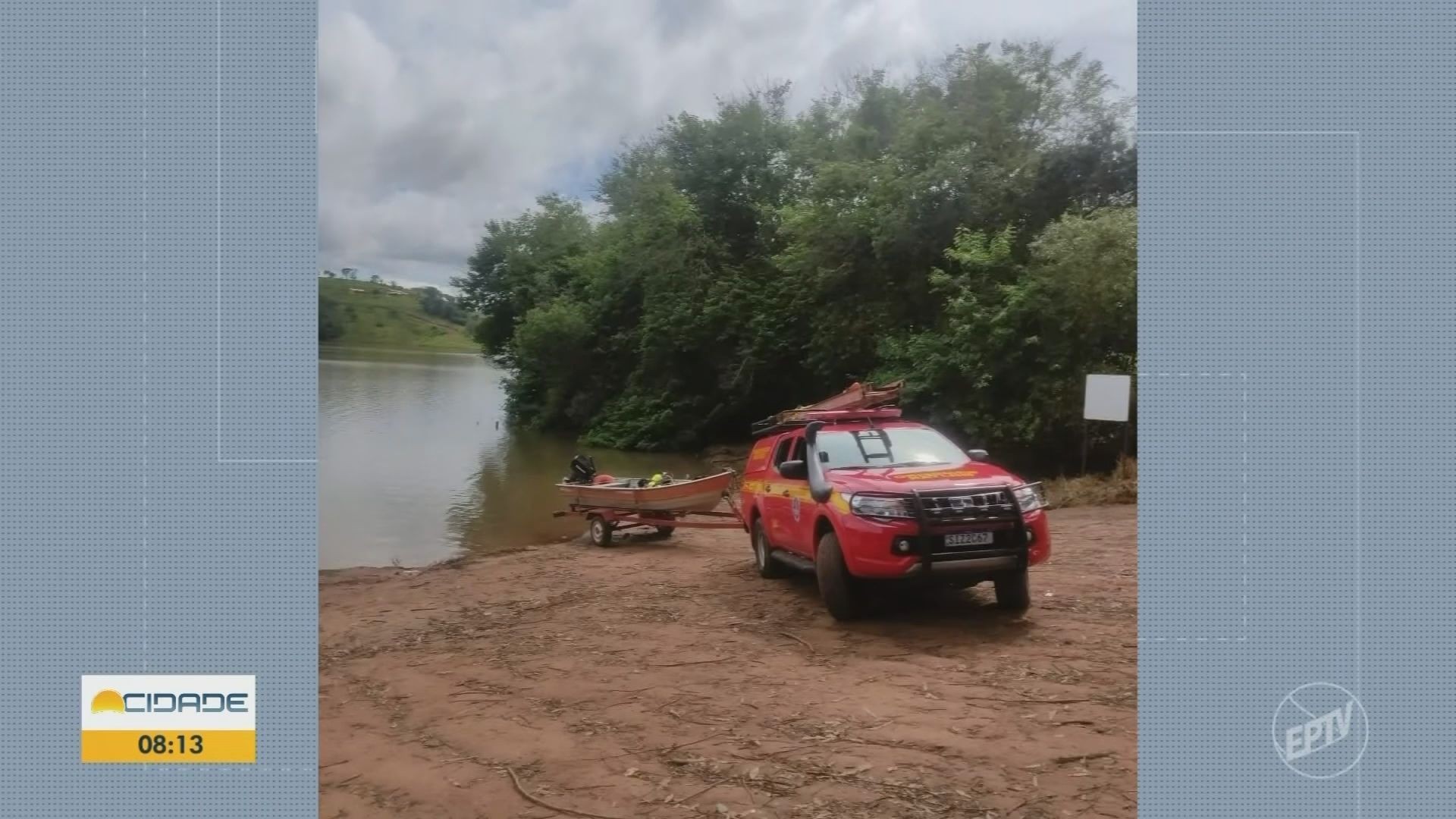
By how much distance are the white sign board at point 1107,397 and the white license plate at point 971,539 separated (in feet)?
10.3

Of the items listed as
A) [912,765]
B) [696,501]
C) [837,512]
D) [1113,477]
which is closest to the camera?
[912,765]

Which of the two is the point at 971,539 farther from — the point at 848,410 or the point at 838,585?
the point at 848,410

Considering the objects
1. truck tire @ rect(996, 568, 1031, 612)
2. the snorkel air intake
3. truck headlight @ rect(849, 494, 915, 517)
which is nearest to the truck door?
the snorkel air intake

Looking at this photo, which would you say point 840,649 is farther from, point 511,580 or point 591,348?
point 591,348

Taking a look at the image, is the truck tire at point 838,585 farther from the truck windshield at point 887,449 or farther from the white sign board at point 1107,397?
the white sign board at point 1107,397

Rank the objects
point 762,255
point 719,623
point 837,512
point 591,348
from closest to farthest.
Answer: point 837,512 < point 719,623 < point 762,255 < point 591,348

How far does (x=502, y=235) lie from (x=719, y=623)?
24.3 metres

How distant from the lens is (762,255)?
20.4m

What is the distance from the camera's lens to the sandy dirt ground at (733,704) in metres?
3.78

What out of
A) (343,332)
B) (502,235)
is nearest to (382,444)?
(343,332)

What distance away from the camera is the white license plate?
635 centimetres

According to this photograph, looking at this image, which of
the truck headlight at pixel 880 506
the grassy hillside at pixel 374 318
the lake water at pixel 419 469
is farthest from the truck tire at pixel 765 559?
the lake water at pixel 419 469

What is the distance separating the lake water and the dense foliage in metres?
2.09

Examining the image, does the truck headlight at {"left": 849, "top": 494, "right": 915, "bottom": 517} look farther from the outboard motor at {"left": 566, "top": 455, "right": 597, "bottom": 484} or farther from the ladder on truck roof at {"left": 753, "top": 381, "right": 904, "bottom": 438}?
the outboard motor at {"left": 566, "top": 455, "right": 597, "bottom": 484}
